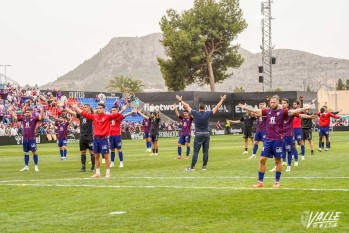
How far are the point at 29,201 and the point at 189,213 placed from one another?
4497 mm

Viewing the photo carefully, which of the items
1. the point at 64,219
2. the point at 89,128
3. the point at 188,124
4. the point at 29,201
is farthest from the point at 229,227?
the point at 188,124

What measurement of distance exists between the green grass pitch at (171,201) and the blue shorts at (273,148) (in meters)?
0.84

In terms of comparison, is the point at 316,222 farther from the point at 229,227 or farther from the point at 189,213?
the point at 189,213

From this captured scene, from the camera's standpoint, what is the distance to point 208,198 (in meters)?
15.3

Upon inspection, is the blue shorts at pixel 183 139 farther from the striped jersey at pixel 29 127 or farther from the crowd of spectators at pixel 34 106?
the crowd of spectators at pixel 34 106

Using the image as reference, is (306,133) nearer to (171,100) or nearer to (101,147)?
(101,147)

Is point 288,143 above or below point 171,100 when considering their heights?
below

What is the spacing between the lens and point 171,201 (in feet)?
49.0

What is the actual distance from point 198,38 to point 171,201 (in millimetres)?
89292

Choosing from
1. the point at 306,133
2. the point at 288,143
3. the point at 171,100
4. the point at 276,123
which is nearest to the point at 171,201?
the point at 276,123

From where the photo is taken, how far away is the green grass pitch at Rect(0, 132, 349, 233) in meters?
11.9

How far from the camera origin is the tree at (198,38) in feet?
335

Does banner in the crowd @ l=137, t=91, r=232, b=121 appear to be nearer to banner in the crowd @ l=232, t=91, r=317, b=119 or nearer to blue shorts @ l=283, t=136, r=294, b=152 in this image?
banner in the crowd @ l=232, t=91, r=317, b=119

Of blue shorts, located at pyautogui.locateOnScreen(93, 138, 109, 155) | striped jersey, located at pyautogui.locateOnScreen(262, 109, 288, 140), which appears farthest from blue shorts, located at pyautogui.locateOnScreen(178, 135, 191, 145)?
striped jersey, located at pyautogui.locateOnScreen(262, 109, 288, 140)
